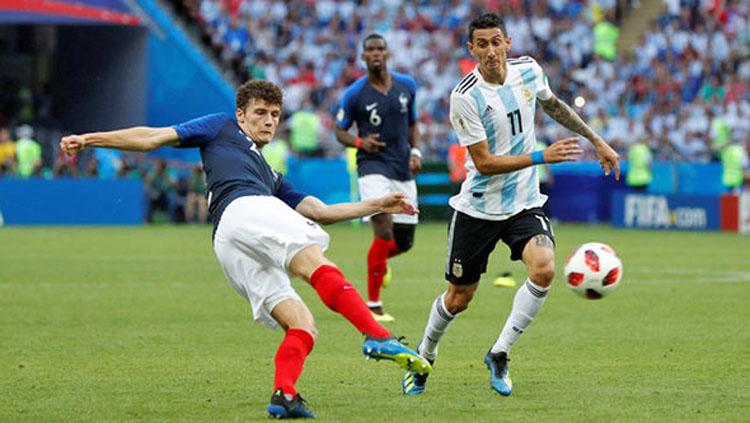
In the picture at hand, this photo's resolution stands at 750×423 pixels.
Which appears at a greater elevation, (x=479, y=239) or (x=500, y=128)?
(x=500, y=128)

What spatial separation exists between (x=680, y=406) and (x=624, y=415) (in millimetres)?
500

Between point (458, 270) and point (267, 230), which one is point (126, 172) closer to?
point (458, 270)

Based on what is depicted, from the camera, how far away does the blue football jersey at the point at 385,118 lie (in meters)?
14.3

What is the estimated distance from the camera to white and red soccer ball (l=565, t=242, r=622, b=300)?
9648mm

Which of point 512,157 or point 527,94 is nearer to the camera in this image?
point 512,157

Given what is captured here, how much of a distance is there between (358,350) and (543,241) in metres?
2.54

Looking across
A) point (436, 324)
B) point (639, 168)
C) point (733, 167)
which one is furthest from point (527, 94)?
point (733, 167)

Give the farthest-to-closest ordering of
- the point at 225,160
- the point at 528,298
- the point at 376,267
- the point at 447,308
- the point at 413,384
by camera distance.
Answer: the point at 376,267 → the point at 447,308 → the point at 528,298 → the point at 413,384 → the point at 225,160

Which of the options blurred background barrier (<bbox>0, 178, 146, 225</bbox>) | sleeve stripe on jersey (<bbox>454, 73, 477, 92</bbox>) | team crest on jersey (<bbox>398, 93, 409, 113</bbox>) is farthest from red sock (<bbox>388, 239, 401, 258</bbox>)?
blurred background barrier (<bbox>0, 178, 146, 225</bbox>)

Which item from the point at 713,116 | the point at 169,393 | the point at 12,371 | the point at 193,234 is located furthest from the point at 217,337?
the point at 713,116

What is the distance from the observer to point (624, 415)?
796 centimetres

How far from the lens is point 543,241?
9.17 meters

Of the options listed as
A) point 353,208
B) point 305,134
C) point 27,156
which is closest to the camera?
point 353,208

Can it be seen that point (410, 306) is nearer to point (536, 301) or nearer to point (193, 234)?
point (536, 301)
